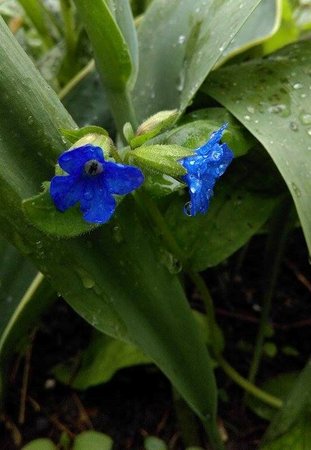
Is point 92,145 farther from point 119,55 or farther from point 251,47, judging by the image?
point 251,47

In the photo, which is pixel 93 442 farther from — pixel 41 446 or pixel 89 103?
pixel 89 103

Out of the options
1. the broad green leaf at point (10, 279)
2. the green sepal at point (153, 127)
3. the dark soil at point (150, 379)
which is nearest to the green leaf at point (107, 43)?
the green sepal at point (153, 127)

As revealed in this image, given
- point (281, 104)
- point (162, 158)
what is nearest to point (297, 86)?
point (281, 104)

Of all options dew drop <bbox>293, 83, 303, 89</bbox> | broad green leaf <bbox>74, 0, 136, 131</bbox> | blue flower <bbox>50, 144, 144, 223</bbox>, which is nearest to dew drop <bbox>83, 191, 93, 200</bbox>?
blue flower <bbox>50, 144, 144, 223</bbox>

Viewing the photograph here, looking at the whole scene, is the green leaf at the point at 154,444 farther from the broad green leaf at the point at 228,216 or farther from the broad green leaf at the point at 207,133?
the broad green leaf at the point at 207,133

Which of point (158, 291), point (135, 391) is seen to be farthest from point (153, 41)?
point (135, 391)
